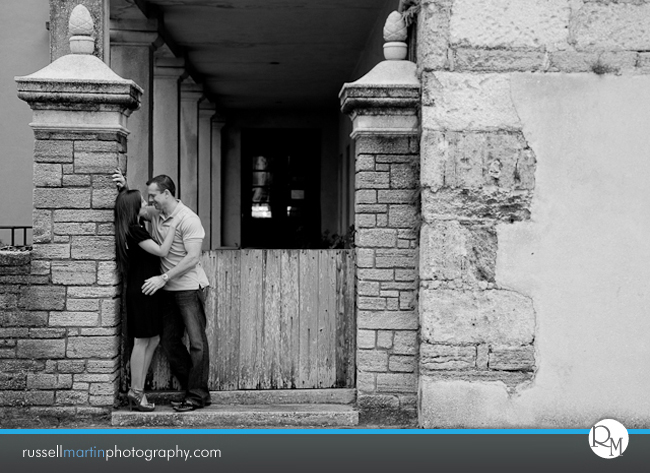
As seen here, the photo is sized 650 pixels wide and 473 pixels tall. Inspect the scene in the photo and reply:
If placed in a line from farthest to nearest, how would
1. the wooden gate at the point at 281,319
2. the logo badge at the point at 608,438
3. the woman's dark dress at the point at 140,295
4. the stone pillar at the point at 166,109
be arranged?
the stone pillar at the point at 166,109 → the wooden gate at the point at 281,319 → the woman's dark dress at the point at 140,295 → the logo badge at the point at 608,438

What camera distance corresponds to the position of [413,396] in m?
5.50

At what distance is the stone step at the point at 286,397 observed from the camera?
18.7 ft

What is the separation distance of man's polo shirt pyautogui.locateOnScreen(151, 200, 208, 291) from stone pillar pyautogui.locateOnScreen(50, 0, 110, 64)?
2.16m

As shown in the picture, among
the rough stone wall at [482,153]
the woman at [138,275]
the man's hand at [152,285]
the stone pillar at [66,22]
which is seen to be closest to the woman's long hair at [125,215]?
the woman at [138,275]

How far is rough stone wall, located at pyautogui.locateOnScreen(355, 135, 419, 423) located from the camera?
5504 mm

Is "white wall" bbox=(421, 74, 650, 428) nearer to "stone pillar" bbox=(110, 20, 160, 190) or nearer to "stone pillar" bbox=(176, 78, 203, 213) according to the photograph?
"stone pillar" bbox=(110, 20, 160, 190)

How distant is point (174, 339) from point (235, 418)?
0.68 metres

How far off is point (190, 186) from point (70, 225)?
28.9ft

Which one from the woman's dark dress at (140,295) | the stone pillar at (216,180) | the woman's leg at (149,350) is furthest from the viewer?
the stone pillar at (216,180)

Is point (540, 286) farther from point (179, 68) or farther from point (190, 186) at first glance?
point (190, 186)

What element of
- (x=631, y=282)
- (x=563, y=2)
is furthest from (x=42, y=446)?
(x=563, y=2)

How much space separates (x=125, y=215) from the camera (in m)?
5.34

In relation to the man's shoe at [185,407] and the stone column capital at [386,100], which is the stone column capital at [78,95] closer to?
the stone column capital at [386,100]

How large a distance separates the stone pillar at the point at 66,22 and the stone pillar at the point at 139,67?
2683 millimetres
